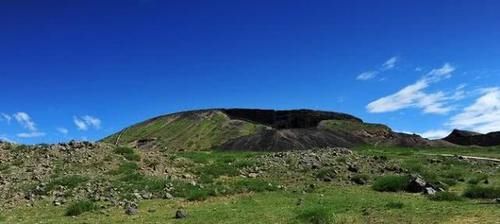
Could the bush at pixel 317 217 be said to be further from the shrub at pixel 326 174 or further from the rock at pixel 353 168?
the rock at pixel 353 168

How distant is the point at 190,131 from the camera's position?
513ft

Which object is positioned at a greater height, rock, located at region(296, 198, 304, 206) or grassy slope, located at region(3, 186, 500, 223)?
rock, located at region(296, 198, 304, 206)

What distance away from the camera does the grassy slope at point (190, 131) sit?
144000 millimetres

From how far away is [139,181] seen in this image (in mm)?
30453

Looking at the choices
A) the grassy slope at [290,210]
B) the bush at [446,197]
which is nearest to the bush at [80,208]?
the grassy slope at [290,210]

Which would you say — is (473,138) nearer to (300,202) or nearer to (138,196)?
(300,202)

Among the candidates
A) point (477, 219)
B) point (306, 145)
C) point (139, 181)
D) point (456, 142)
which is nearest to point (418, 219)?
point (477, 219)

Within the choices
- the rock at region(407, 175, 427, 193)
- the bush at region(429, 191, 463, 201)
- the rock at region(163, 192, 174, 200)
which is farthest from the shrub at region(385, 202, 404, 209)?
the rock at region(163, 192, 174, 200)

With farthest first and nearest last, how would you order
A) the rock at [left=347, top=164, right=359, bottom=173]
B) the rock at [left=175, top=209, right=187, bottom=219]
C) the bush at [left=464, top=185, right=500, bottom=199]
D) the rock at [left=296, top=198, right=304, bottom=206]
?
the rock at [left=347, top=164, right=359, bottom=173] < the bush at [left=464, top=185, right=500, bottom=199] < the rock at [left=296, top=198, right=304, bottom=206] < the rock at [left=175, top=209, right=187, bottom=219]

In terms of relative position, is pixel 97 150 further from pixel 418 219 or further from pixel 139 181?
pixel 418 219

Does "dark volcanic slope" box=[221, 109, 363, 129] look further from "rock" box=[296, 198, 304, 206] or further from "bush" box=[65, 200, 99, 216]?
"bush" box=[65, 200, 99, 216]

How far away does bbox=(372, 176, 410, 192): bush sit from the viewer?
3142 cm

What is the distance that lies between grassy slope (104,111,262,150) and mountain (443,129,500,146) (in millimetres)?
45672

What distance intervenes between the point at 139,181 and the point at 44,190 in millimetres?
4602
